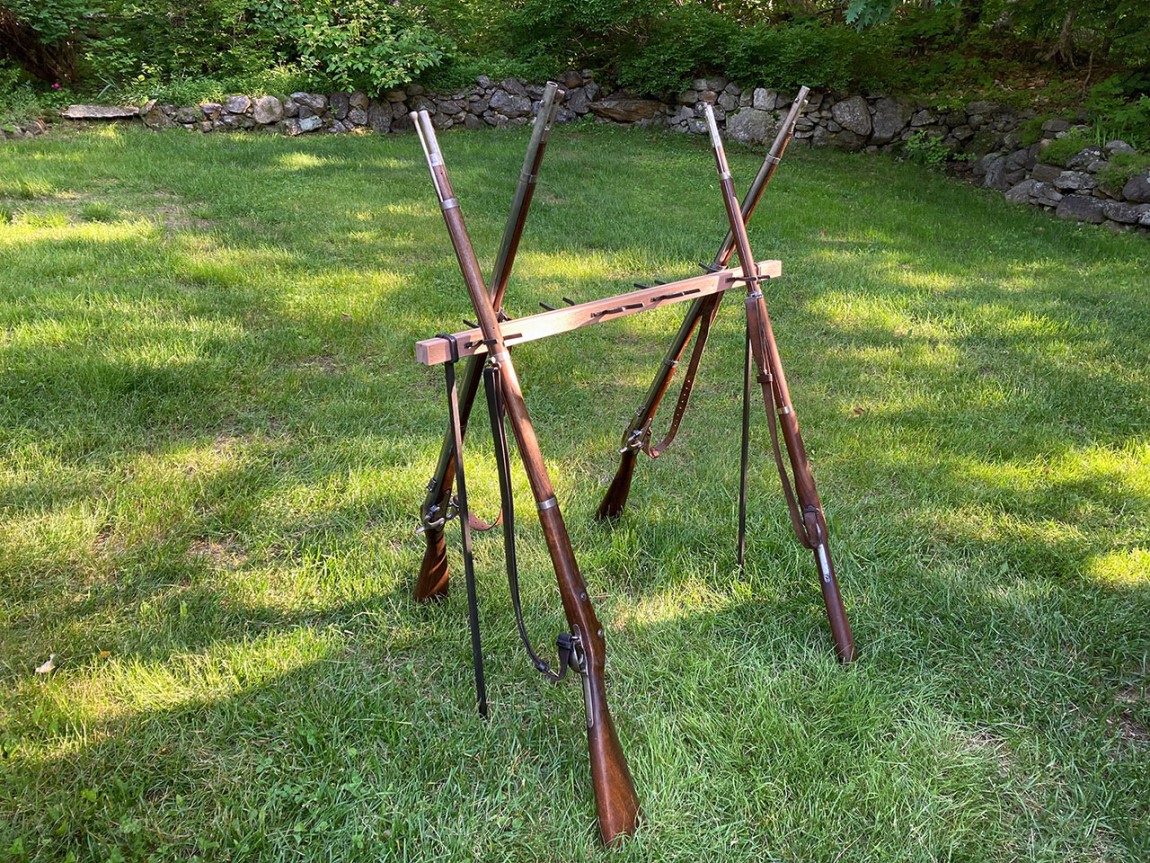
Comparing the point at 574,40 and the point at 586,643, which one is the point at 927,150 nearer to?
the point at 574,40

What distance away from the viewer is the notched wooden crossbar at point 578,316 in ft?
5.99

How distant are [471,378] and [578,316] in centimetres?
35

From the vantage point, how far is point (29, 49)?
32.6ft

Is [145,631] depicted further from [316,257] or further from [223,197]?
[223,197]

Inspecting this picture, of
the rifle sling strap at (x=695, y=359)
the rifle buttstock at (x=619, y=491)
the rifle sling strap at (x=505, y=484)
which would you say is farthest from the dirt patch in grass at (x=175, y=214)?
the rifle sling strap at (x=505, y=484)

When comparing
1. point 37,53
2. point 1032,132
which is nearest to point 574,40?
point 1032,132

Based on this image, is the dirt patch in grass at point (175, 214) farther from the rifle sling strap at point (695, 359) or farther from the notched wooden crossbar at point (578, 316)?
the notched wooden crossbar at point (578, 316)

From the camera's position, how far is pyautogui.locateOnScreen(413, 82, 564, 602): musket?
178 cm

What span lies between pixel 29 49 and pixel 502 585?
11203 mm

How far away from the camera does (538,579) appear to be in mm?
2949

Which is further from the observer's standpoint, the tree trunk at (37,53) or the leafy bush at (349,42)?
the leafy bush at (349,42)

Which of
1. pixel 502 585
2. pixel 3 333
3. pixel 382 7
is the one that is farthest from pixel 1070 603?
pixel 382 7

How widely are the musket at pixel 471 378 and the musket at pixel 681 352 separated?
74cm

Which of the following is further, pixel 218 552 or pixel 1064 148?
pixel 1064 148
